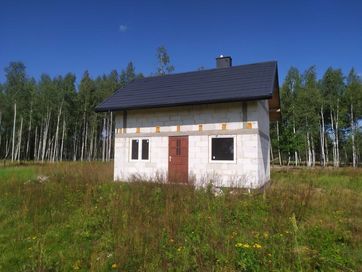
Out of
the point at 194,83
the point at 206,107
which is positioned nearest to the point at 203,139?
the point at 206,107

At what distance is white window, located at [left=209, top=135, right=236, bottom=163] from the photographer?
11688 mm

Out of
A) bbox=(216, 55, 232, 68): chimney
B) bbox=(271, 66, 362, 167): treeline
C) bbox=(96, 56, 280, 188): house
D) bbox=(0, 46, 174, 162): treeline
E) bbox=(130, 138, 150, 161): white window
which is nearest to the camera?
bbox=(96, 56, 280, 188): house

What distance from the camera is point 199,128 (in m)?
12.5

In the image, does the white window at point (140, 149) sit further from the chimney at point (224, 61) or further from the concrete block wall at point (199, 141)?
the chimney at point (224, 61)

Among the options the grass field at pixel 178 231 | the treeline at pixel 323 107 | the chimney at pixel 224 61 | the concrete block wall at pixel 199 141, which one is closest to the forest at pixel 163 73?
the treeline at pixel 323 107

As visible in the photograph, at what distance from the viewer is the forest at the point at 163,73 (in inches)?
1347

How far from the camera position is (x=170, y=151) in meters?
12.9

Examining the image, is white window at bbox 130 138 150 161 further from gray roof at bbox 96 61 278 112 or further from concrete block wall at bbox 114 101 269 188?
gray roof at bbox 96 61 278 112

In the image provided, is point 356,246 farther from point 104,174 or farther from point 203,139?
point 104,174

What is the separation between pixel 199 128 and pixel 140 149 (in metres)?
3.38

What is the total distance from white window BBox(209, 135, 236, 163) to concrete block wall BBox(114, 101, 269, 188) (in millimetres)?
141

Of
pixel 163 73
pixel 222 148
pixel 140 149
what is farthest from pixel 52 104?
pixel 222 148

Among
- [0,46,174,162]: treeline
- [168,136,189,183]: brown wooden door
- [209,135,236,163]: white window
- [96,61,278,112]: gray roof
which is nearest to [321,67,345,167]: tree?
[0,46,174,162]: treeline

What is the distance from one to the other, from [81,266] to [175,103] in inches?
351
